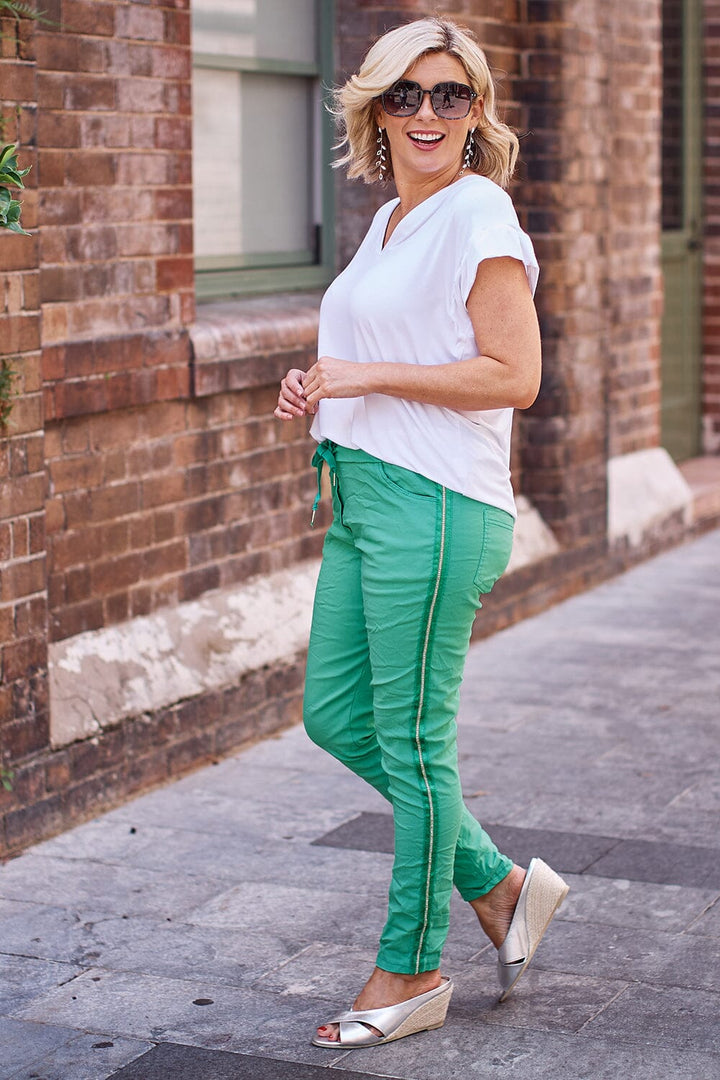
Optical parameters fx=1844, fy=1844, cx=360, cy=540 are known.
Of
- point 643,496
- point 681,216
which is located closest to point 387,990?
point 643,496

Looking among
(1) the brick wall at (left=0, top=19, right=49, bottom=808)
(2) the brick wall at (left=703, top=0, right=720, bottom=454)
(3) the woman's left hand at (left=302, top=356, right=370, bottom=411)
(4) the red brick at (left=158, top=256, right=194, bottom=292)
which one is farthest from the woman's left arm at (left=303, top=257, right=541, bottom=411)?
(2) the brick wall at (left=703, top=0, right=720, bottom=454)

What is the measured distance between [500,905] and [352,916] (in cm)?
66

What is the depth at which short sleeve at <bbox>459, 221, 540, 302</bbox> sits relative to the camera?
361 centimetres

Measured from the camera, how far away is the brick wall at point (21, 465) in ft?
16.3

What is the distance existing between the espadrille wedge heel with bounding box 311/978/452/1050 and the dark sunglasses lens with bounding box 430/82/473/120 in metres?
1.81

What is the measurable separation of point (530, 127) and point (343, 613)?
5.36m

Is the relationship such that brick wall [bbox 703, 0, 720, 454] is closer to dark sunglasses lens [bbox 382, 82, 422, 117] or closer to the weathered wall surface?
the weathered wall surface

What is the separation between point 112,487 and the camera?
578 cm

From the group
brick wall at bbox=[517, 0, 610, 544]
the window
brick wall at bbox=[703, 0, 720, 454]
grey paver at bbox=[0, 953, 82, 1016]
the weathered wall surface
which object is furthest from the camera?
brick wall at bbox=[703, 0, 720, 454]

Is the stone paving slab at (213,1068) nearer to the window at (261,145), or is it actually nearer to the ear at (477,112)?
the ear at (477,112)

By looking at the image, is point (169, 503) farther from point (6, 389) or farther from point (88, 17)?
point (88, 17)

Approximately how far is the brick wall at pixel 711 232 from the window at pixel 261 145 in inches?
199

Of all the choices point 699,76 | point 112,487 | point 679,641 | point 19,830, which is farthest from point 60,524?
point 699,76

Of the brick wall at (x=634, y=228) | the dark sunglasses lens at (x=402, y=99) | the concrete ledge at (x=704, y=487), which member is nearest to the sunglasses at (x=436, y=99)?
Result: the dark sunglasses lens at (x=402, y=99)
